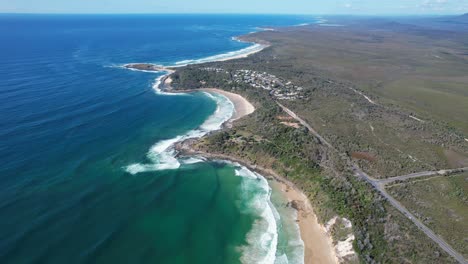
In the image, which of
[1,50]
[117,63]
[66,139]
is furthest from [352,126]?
[1,50]

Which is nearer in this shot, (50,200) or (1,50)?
(50,200)

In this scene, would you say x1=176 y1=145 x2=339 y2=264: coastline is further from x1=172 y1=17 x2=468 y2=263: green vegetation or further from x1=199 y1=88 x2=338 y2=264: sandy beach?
x1=172 y1=17 x2=468 y2=263: green vegetation

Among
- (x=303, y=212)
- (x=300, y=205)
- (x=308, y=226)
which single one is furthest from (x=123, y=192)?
(x=308, y=226)

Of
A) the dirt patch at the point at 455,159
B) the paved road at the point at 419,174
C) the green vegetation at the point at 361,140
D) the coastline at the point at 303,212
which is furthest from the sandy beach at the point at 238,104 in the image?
the dirt patch at the point at 455,159

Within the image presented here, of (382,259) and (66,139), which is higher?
(66,139)

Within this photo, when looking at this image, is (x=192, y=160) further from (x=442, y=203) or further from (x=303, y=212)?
(x=442, y=203)

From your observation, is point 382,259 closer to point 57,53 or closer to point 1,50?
point 57,53

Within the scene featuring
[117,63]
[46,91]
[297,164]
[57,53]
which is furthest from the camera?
[57,53]
